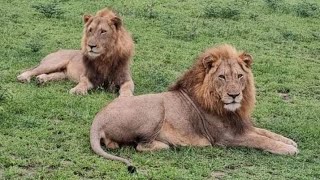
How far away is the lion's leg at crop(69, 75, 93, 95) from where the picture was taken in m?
7.85

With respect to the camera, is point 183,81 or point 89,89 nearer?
point 183,81

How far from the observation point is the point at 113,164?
5461 mm

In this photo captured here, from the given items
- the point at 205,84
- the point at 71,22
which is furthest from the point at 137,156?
the point at 71,22

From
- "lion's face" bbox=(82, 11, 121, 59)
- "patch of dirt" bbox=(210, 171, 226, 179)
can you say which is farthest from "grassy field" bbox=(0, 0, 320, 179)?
"lion's face" bbox=(82, 11, 121, 59)

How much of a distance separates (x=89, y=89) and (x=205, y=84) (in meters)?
2.13

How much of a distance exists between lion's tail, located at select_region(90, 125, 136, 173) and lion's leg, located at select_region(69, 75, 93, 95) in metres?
2.02

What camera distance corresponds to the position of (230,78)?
20.2 feet

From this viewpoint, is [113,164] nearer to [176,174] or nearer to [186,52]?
[176,174]

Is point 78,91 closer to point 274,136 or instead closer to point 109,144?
point 109,144

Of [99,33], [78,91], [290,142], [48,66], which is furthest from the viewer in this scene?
[48,66]

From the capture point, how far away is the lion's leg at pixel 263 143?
610cm

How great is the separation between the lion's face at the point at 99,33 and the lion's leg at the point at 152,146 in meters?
2.39

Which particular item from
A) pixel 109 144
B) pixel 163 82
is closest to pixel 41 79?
pixel 163 82

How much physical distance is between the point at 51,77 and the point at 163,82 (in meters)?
1.27
